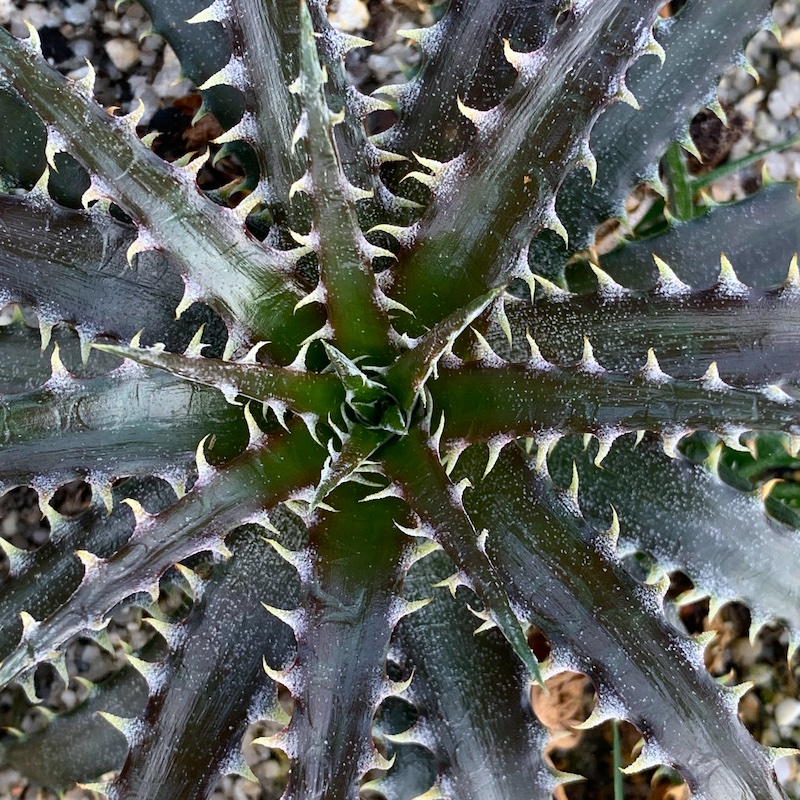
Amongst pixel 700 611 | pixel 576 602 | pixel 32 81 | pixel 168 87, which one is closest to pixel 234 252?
pixel 32 81

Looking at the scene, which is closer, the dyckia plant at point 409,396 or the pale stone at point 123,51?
the dyckia plant at point 409,396

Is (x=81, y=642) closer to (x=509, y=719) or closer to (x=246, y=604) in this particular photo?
(x=246, y=604)

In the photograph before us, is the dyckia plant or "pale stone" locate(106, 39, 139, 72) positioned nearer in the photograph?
the dyckia plant

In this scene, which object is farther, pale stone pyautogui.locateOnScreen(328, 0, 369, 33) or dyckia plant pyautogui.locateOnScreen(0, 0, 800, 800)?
pale stone pyautogui.locateOnScreen(328, 0, 369, 33)

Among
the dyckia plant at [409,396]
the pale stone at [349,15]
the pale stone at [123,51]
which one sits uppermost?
the pale stone at [349,15]

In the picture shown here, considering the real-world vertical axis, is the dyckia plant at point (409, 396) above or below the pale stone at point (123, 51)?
below

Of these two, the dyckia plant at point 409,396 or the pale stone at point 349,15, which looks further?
the pale stone at point 349,15

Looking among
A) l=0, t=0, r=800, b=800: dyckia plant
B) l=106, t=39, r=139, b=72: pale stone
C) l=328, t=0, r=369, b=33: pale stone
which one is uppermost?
l=328, t=0, r=369, b=33: pale stone

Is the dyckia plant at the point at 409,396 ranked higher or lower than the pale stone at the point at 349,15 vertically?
lower

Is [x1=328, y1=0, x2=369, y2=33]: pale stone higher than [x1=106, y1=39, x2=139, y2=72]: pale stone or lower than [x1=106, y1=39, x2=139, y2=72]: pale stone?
higher
